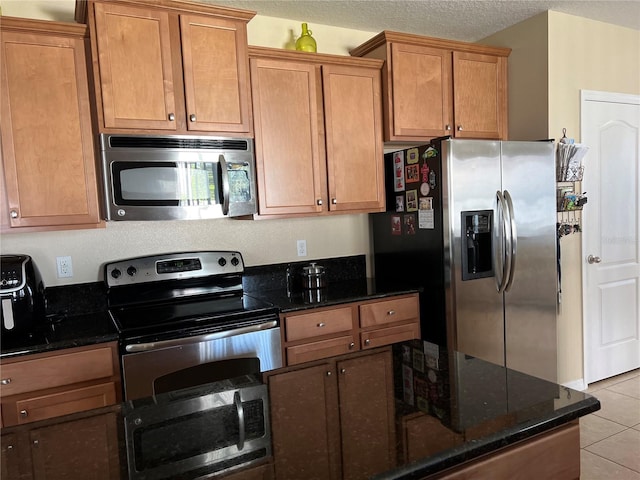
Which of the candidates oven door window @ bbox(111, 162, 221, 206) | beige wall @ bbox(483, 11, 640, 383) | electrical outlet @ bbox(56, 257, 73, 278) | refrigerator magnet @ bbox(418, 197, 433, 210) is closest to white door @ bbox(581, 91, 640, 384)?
beige wall @ bbox(483, 11, 640, 383)

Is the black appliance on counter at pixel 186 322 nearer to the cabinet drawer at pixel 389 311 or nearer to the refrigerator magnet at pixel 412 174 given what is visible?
the cabinet drawer at pixel 389 311

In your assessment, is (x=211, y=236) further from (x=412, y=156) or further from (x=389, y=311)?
(x=412, y=156)

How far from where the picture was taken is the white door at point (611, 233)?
3426mm

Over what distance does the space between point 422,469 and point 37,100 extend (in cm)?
229

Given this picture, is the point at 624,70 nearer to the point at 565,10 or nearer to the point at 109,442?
the point at 565,10

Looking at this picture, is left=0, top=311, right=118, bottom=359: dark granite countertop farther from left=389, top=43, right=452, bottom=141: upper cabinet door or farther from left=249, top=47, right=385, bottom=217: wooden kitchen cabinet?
left=389, top=43, right=452, bottom=141: upper cabinet door

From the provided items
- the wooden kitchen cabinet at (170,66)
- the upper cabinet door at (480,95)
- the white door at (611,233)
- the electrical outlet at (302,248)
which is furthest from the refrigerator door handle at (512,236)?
the wooden kitchen cabinet at (170,66)

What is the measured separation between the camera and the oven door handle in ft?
7.14

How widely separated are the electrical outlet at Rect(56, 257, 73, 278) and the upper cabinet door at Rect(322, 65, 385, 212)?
58.7 inches

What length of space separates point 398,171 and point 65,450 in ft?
8.06

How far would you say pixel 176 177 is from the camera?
2.49 m

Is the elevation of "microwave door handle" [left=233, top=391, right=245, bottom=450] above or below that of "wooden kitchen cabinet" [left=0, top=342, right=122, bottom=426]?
above

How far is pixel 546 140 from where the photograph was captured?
312 centimetres

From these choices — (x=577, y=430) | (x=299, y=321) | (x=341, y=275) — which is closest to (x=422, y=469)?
(x=577, y=430)
